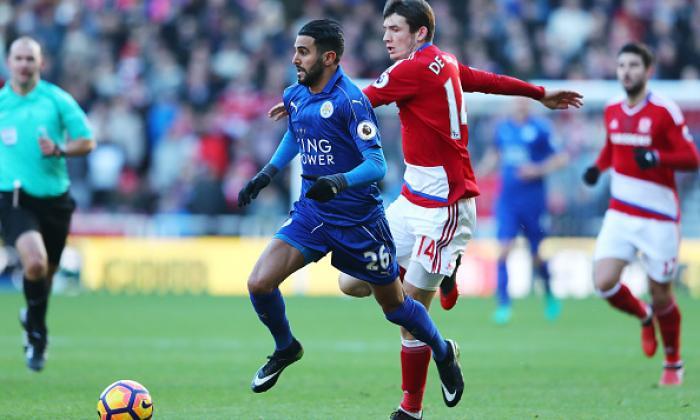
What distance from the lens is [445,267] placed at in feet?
26.0

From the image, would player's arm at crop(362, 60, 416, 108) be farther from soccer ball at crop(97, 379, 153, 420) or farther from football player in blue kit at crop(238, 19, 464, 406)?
soccer ball at crop(97, 379, 153, 420)

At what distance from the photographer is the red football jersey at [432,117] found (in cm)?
773

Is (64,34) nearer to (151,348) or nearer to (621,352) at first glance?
(151,348)

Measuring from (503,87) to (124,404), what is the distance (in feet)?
10.1

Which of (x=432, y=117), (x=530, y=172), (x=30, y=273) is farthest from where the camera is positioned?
(x=530, y=172)

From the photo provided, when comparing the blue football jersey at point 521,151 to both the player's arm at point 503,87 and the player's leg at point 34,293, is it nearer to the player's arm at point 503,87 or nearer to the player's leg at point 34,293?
the player's leg at point 34,293

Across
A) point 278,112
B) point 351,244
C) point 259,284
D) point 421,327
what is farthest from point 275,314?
point 278,112

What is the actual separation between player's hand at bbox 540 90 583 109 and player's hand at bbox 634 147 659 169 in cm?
138

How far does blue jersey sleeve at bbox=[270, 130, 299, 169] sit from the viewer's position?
792 cm

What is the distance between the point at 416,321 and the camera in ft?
24.8

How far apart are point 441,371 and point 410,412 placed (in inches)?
12.2

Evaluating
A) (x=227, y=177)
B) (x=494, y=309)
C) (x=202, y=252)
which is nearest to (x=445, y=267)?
(x=494, y=309)

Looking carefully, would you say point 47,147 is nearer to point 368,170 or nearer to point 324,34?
point 324,34

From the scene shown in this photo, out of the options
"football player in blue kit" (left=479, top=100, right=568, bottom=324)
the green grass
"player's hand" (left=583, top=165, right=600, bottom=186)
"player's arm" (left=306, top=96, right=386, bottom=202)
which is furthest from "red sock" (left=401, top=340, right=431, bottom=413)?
"football player in blue kit" (left=479, top=100, right=568, bottom=324)
